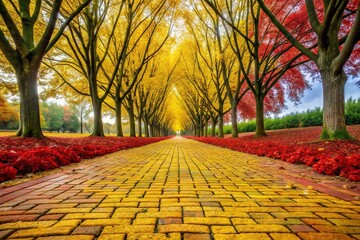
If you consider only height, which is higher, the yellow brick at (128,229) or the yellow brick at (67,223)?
the yellow brick at (67,223)

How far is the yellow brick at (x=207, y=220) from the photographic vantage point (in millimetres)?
1638

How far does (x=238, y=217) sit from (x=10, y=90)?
1793 centimetres

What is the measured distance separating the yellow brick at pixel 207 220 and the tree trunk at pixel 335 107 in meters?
6.24

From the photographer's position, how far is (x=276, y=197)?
7.63 ft

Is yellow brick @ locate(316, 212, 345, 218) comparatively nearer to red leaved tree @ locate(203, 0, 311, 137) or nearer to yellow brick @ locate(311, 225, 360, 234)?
yellow brick @ locate(311, 225, 360, 234)

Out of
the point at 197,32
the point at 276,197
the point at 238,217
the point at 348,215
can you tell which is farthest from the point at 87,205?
the point at 197,32

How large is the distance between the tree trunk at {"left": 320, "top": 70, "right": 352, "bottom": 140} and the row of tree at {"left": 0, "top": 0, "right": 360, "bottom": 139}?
3 cm

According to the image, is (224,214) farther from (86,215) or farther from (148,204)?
(86,215)

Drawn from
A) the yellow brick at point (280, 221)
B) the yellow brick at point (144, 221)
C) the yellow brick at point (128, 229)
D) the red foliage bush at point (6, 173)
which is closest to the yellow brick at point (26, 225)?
the yellow brick at point (128, 229)

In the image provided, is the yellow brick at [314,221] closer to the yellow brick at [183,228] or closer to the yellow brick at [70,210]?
the yellow brick at [183,228]

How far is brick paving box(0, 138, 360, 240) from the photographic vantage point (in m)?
1.48

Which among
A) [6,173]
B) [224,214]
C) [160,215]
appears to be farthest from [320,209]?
[6,173]

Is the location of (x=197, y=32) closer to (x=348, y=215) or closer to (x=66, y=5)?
(x=66, y=5)

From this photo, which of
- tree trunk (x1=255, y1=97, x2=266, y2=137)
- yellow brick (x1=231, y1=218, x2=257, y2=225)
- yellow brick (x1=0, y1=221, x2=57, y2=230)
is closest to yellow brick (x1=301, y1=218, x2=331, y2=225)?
yellow brick (x1=231, y1=218, x2=257, y2=225)
